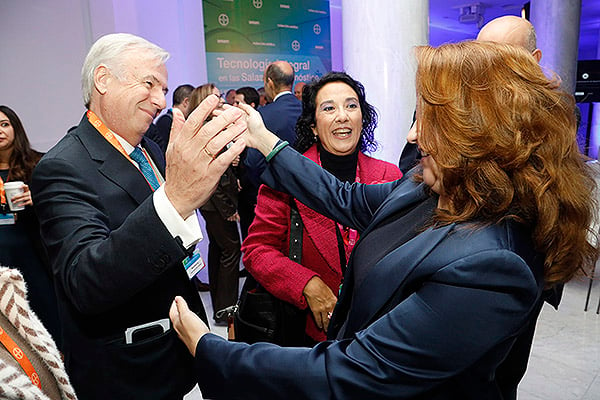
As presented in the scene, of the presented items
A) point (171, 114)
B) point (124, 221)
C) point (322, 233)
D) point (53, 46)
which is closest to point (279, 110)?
point (171, 114)

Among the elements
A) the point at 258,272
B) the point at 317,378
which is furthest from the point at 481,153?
the point at 258,272

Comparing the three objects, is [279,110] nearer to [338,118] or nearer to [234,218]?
[234,218]

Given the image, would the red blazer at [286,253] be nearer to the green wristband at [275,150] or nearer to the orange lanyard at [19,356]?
the green wristband at [275,150]

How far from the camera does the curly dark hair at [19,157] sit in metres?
3.25

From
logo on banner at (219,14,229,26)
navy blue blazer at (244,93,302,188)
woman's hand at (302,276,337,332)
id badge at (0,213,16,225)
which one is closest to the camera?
woman's hand at (302,276,337,332)

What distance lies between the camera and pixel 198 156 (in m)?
0.99

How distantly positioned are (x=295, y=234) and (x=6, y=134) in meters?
2.46

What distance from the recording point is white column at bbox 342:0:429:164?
290 centimetres

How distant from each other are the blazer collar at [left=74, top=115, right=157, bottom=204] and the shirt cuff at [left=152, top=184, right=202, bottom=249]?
368mm

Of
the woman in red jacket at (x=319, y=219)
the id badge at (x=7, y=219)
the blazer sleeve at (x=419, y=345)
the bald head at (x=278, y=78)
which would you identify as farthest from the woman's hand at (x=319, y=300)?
the bald head at (x=278, y=78)

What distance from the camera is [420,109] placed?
1016 millimetres

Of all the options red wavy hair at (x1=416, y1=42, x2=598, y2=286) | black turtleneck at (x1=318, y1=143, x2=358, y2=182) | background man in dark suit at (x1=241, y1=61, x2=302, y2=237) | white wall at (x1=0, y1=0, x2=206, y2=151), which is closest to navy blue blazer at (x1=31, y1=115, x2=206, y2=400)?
red wavy hair at (x1=416, y1=42, x2=598, y2=286)

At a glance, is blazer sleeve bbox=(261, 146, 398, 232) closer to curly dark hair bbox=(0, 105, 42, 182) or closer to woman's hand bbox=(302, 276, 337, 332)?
woman's hand bbox=(302, 276, 337, 332)

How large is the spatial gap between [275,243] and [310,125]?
584 mm
